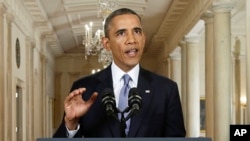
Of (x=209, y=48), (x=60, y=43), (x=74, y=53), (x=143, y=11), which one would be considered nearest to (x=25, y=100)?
(x=143, y=11)

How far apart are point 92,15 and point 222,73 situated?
33.4 ft

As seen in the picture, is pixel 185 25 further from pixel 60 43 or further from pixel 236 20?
pixel 60 43

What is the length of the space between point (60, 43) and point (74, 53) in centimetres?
459

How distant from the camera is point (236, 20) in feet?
63.2

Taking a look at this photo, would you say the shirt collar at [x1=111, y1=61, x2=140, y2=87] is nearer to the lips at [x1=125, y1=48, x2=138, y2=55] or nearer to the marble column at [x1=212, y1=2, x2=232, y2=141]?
the lips at [x1=125, y1=48, x2=138, y2=55]

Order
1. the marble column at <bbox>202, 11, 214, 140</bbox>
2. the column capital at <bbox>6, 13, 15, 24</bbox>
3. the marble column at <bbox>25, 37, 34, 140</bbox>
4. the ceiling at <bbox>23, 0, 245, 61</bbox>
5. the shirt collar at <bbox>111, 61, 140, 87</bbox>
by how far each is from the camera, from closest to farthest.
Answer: the shirt collar at <bbox>111, 61, 140, 87</bbox>
the marble column at <bbox>202, 11, 214, 140</bbox>
the column capital at <bbox>6, 13, 15, 24</bbox>
the ceiling at <bbox>23, 0, 245, 61</bbox>
the marble column at <bbox>25, 37, 34, 140</bbox>

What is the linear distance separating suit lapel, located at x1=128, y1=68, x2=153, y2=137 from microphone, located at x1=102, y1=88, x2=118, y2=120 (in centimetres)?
25

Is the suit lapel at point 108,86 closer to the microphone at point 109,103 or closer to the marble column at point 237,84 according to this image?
the microphone at point 109,103

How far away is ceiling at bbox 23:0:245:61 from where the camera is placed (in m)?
18.5

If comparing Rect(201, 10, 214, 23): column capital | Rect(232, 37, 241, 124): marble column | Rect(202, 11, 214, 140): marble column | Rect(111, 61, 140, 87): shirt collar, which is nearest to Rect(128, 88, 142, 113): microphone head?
Rect(111, 61, 140, 87): shirt collar

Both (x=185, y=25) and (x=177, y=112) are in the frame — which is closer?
(x=177, y=112)

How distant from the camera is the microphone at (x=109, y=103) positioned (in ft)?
9.71

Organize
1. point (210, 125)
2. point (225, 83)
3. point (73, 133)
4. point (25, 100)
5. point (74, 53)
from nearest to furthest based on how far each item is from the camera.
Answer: point (73, 133)
point (225, 83)
point (210, 125)
point (25, 100)
point (74, 53)

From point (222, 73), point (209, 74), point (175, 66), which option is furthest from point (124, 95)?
point (175, 66)
